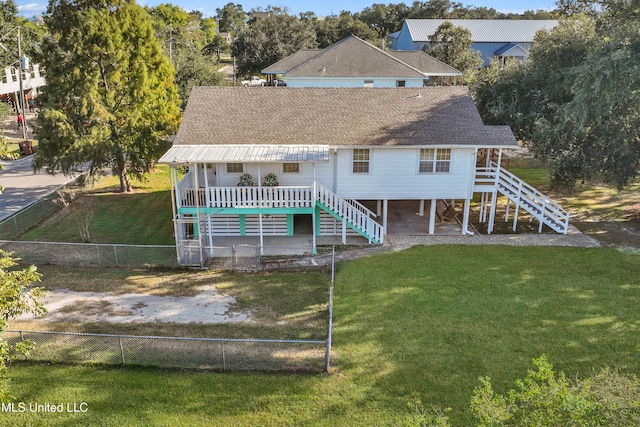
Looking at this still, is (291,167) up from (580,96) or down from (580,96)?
down

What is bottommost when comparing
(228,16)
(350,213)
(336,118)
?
(350,213)

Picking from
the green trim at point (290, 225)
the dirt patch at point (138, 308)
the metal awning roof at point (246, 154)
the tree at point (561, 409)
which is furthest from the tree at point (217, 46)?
the tree at point (561, 409)

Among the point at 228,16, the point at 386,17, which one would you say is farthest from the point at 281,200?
the point at 228,16

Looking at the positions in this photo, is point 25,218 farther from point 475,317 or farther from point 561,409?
point 561,409

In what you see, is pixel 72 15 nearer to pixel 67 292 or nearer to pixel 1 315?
pixel 67 292

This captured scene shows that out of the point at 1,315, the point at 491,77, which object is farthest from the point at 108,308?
the point at 491,77

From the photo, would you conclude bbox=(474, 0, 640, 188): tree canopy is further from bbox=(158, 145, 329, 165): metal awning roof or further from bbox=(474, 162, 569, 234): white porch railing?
bbox=(158, 145, 329, 165): metal awning roof

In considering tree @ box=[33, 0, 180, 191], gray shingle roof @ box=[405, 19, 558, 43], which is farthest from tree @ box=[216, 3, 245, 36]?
tree @ box=[33, 0, 180, 191]
